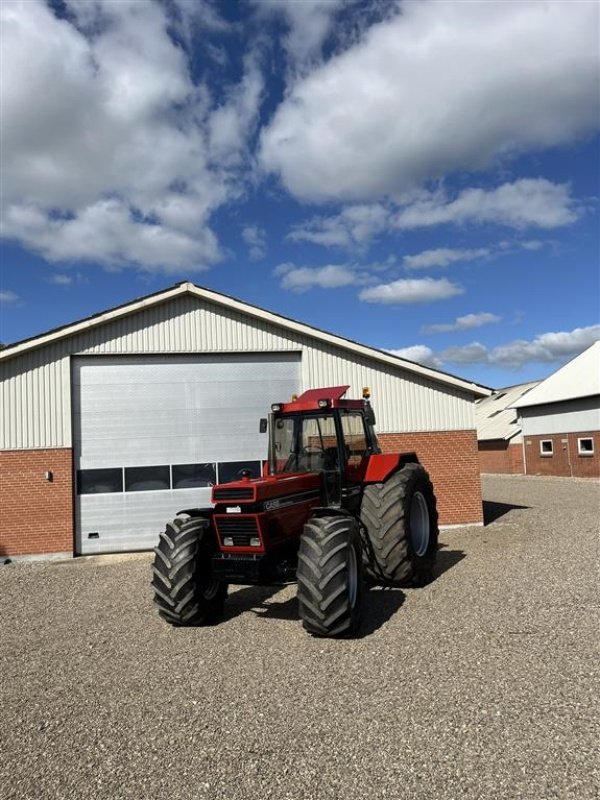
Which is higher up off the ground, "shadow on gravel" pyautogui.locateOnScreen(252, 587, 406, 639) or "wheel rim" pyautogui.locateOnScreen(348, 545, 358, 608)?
"wheel rim" pyautogui.locateOnScreen(348, 545, 358, 608)

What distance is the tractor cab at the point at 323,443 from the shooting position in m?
7.93

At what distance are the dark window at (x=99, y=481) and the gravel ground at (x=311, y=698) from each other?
495 cm

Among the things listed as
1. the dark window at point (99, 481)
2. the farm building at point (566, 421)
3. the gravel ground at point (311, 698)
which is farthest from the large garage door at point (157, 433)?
the farm building at point (566, 421)

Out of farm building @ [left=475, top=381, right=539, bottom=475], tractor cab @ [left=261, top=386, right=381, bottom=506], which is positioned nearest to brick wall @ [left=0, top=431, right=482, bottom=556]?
tractor cab @ [left=261, top=386, right=381, bottom=506]

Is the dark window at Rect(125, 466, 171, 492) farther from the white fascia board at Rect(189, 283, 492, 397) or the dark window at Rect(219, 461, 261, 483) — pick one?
the white fascia board at Rect(189, 283, 492, 397)

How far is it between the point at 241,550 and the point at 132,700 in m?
2.13

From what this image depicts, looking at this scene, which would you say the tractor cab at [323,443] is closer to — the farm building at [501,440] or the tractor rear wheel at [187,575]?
the tractor rear wheel at [187,575]

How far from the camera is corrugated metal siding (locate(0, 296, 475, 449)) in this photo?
13.5m

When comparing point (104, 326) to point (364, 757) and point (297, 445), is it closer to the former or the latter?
point (297, 445)

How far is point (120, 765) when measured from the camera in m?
4.12

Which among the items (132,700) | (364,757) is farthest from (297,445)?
(364,757)

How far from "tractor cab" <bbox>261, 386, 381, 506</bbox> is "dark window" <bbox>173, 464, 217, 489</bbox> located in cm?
602

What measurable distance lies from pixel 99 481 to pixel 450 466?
8335 millimetres

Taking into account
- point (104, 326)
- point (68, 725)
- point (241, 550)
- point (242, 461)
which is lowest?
point (68, 725)
